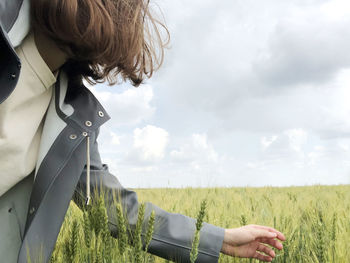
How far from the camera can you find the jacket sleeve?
1.38m

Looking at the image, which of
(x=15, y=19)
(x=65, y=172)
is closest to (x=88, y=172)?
(x=65, y=172)

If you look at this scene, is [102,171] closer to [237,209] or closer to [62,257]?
[62,257]

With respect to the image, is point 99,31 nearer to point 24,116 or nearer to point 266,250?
point 24,116

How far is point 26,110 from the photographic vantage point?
4.30ft

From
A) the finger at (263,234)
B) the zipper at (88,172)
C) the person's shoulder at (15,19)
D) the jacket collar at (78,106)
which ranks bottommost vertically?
the finger at (263,234)

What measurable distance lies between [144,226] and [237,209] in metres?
0.99

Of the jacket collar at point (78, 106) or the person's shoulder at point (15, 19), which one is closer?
the person's shoulder at point (15, 19)

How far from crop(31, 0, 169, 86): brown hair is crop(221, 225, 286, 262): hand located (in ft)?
2.27

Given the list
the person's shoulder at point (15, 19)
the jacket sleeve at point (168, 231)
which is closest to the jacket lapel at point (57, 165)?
the jacket sleeve at point (168, 231)

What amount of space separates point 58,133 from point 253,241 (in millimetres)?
710

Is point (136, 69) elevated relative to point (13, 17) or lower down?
elevated

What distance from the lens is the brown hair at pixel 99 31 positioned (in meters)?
1.29

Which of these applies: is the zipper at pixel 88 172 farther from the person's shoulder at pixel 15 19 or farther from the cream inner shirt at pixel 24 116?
the person's shoulder at pixel 15 19

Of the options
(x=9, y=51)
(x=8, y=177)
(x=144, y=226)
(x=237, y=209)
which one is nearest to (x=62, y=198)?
(x=8, y=177)
